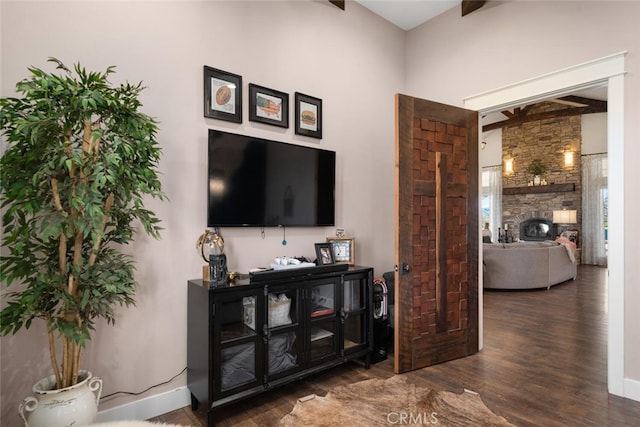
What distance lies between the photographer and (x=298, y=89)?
121 inches

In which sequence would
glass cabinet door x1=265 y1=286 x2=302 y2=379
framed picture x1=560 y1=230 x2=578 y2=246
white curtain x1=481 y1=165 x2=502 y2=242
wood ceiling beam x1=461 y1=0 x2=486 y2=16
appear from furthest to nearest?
1. white curtain x1=481 y1=165 x2=502 y2=242
2. framed picture x1=560 y1=230 x2=578 y2=246
3. wood ceiling beam x1=461 y1=0 x2=486 y2=16
4. glass cabinet door x1=265 y1=286 x2=302 y2=379

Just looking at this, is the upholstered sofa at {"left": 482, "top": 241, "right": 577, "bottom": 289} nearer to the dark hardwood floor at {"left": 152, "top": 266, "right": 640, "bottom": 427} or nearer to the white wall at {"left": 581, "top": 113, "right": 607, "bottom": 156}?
the dark hardwood floor at {"left": 152, "top": 266, "right": 640, "bottom": 427}

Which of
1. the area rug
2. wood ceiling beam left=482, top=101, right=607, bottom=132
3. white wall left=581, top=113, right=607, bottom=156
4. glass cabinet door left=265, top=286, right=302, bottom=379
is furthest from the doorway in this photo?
white wall left=581, top=113, right=607, bottom=156

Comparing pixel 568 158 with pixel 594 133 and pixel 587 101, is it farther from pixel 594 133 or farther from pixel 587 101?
pixel 587 101

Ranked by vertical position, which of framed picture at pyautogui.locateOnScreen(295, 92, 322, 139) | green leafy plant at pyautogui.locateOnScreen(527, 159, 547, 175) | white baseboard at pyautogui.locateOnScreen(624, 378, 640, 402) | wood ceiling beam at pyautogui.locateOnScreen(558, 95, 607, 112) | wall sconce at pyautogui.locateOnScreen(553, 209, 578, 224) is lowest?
white baseboard at pyautogui.locateOnScreen(624, 378, 640, 402)

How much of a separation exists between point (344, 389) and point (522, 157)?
34.4 ft

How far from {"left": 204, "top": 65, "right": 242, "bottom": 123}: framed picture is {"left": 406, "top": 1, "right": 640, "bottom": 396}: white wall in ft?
7.15

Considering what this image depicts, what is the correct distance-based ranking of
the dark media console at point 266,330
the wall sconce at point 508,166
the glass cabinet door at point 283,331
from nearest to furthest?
the dark media console at point 266,330 → the glass cabinet door at point 283,331 → the wall sconce at point 508,166

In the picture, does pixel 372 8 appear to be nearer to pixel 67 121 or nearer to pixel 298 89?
pixel 298 89

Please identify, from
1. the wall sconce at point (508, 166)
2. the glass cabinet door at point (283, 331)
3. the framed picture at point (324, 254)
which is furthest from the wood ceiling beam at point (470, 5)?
the wall sconce at point (508, 166)

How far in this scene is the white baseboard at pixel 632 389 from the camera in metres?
2.41

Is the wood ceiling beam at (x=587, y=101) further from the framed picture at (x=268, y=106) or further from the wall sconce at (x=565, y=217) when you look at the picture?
the framed picture at (x=268, y=106)

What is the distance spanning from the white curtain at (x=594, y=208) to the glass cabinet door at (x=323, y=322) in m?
9.48

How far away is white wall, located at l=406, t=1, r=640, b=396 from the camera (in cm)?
247
